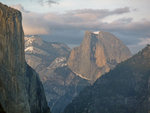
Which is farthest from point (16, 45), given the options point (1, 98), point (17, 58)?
point (1, 98)

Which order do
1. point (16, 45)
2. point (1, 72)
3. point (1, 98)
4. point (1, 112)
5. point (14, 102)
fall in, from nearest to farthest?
1. point (1, 112)
2. point (1, 98)
3. point (1, 72)
4. point (14, 102)
5. point (16, 45)

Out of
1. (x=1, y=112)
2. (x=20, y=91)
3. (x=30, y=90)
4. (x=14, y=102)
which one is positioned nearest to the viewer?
(x=1, y=112)

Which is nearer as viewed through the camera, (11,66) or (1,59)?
(1,59)

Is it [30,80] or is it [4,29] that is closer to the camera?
[4,29]

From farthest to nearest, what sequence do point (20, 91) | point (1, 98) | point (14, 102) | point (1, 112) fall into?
point (20, 91), point (14, 102), point (1, 98), point (1, 112)

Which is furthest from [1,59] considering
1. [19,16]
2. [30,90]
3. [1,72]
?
[30,90]

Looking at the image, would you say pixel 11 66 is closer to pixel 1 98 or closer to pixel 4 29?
pixel 4 29

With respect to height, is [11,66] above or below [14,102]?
above

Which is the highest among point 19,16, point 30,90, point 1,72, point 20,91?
point 19,16

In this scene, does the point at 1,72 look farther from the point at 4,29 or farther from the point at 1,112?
the point at 1,112
